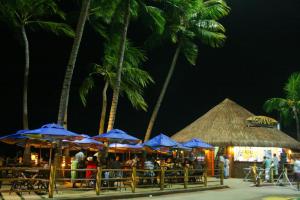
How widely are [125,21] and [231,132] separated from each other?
13781mm

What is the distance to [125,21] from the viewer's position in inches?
910

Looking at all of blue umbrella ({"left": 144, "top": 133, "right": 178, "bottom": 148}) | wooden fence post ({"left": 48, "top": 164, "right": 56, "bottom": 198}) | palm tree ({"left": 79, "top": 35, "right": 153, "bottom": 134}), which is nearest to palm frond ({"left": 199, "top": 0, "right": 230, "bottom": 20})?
palm tree ({"left": 79, "top": 35, "right": 153, "bottom": 134})

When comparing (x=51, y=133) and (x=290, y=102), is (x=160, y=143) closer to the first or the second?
(x=51, y=133)

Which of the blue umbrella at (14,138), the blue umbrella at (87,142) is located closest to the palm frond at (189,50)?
the blue umbrella at (87,142)

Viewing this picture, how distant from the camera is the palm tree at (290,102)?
1717 inches

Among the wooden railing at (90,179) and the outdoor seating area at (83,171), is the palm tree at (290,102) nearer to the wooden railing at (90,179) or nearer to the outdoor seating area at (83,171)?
the outdoor seating area at (83,171)

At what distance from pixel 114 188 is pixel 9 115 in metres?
34.6

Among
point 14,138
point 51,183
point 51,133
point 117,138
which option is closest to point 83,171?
point 51,133

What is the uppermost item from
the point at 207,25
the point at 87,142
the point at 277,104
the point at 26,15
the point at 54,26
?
the point at 207,25

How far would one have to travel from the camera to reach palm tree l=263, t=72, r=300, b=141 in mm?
43622

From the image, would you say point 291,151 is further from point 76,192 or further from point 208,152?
point 76,192

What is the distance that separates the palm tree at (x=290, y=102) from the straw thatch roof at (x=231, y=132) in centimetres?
979

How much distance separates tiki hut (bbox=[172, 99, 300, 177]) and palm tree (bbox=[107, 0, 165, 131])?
33.5ft

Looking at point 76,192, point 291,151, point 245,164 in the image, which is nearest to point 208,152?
point 245,164
